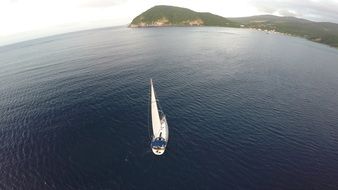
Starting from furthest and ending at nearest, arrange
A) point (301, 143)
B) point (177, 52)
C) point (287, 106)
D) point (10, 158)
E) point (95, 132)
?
point (177, 52), point (287, 106), point (95, 132), point (301, 143), point (10, 158)

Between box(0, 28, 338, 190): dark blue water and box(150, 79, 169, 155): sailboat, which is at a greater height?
box(150, 79, 169, 155): sailboat

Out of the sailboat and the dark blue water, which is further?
the sailboat

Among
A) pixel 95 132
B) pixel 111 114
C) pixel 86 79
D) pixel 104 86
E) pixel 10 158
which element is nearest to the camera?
pixel 10 158

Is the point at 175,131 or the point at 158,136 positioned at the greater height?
the point at 158,136

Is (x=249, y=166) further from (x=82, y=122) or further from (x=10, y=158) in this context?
(x=10, y=158)

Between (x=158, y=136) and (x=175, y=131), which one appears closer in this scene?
(x=158, y=136)

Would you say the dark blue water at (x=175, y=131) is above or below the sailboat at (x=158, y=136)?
Result: below

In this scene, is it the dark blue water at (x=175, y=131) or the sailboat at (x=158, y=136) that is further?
the sailboat at (x=158, y=136)

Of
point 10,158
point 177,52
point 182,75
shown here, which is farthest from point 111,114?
point 177,52
